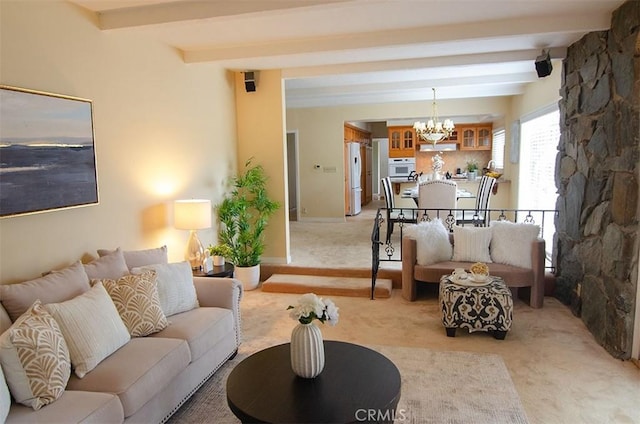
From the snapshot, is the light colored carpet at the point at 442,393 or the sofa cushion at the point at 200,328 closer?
the light colored carpet at the point at 442,393

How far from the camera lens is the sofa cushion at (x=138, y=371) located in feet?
6.98

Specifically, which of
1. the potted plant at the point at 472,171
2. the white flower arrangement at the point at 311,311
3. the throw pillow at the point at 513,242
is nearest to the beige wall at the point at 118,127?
the white flower arrangement at the point at 311,311

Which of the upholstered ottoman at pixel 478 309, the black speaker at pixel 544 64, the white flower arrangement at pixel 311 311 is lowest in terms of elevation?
the upholstered ottoman at pixel 478 309

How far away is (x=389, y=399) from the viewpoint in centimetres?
199

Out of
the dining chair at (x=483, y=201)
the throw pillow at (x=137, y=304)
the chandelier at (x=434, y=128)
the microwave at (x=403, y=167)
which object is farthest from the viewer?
the microwave at (x=403, y=167)

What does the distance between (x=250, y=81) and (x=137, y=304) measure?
3.38 m

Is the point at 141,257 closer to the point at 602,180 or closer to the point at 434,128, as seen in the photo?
the point at 602,180

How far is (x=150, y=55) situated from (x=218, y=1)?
1.10 m

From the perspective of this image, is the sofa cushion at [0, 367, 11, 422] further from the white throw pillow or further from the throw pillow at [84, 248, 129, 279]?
the white throw pillow

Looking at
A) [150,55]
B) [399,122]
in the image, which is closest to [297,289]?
[150,55]

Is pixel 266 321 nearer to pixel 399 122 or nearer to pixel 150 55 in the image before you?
pixel 150 55

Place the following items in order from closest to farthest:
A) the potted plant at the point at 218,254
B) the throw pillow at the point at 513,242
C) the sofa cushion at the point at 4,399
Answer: the sofa cushion at the point at 4,399, the potted plant at the point at 218,254, the throw pillow at the point at 513,242

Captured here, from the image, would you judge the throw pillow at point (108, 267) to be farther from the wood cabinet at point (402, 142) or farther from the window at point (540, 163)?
the wood cabinet at point (402, 142)

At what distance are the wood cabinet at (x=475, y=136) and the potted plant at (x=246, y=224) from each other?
19.9 ft
